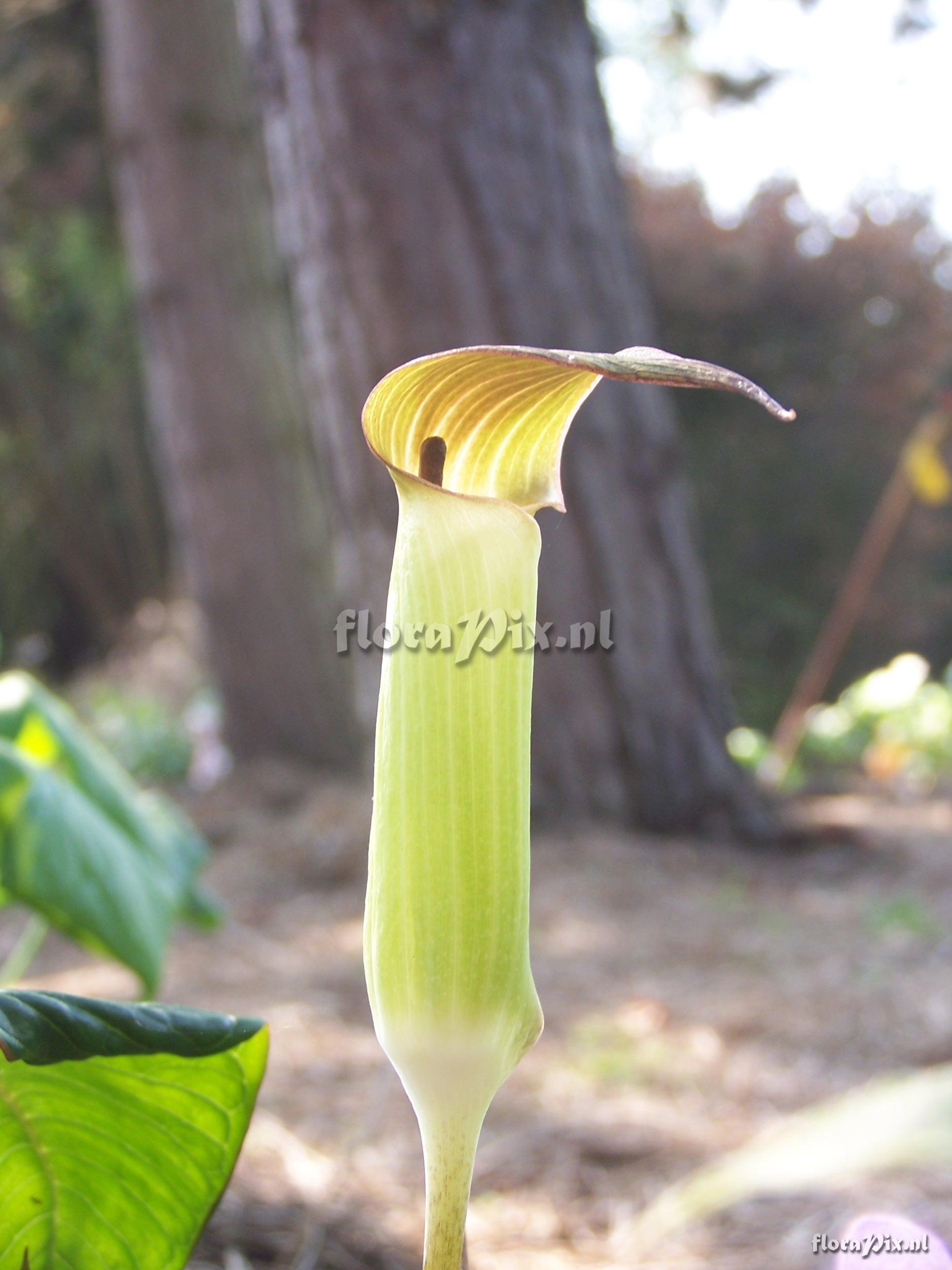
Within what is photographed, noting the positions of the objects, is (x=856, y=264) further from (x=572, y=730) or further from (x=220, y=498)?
(x=572, y=730)

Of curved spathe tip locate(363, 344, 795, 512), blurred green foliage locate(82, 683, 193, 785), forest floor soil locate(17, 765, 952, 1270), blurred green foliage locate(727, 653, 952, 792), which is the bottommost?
forest floor soil locate(17, 765, 952, 1270)

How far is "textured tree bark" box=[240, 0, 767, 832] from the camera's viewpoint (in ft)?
5.35

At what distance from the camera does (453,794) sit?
15.2 inches

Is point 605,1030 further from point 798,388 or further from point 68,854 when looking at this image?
point 798,388

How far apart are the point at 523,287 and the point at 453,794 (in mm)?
1552

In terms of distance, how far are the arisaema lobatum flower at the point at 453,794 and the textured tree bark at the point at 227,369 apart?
8.73ft

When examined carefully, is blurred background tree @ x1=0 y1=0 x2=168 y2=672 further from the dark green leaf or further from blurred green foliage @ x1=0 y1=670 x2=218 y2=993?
the dark green leaf

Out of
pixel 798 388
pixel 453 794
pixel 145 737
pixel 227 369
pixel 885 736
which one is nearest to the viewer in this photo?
pixel 453 794

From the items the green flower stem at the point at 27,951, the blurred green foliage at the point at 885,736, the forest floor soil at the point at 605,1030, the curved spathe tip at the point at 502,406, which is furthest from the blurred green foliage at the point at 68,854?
the blurred green foliage at the point at 885,736

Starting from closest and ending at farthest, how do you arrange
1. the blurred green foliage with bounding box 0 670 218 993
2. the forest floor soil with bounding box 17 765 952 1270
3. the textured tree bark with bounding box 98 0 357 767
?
1. the blurred green foliage with bounding box 0 670 218 993
2. the forest floor soil with bounding box 17 765 952 1270
3. the textured tree bark with bounding box 98 0 357 767

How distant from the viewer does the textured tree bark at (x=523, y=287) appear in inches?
64.2

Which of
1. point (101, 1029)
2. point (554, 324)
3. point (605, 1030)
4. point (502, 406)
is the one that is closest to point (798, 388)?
point (554, 324)

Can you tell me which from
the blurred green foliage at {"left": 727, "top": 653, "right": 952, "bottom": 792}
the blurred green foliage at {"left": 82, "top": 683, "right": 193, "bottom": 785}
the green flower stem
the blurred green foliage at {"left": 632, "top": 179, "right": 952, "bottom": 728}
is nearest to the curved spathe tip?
the green flower stem

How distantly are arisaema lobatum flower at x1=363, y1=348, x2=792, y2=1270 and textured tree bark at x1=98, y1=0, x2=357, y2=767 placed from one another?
2.66 m
